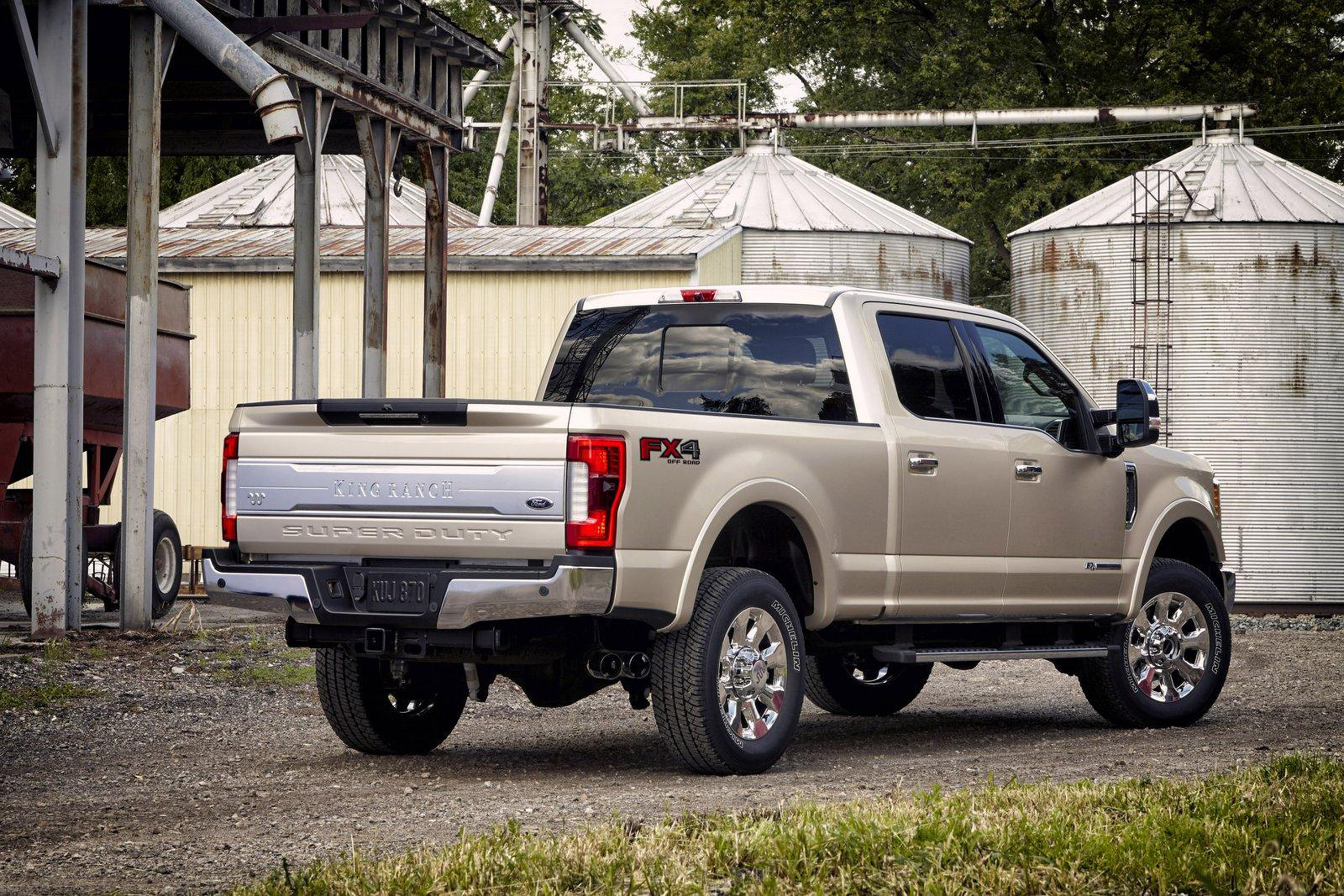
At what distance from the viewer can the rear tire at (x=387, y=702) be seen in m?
8.35

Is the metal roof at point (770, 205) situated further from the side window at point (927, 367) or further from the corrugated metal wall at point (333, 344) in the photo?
the side window at point (927, 367)

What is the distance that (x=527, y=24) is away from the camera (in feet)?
112

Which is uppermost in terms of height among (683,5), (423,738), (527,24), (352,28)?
(683,5)

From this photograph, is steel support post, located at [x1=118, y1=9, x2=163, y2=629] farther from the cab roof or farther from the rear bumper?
the rear bumper

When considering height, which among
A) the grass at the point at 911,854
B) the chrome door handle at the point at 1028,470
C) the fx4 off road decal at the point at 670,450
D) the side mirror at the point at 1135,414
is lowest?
the grass at the point at 911,854

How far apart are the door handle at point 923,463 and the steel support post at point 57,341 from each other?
697 cm

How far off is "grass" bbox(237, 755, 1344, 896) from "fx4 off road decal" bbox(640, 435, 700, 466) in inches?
61.8

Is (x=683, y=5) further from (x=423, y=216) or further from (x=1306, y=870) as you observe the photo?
(x=1306, y=870)

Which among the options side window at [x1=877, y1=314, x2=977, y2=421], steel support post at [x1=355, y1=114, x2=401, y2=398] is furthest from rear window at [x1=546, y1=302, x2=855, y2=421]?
steel support post at [x1=355, y1=114, x2=401, y2=398]

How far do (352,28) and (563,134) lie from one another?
4892cm

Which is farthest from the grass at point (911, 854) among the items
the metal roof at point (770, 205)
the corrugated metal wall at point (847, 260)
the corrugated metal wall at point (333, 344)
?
the metal roof at point (770, 205)

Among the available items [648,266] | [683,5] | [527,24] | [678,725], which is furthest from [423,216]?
[678,725]

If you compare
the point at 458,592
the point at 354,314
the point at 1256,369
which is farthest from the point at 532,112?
the point at 458,592

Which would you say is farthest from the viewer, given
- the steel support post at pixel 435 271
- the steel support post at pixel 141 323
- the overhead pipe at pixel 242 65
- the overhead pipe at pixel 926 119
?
the overhead pipe at pixel 926 119
